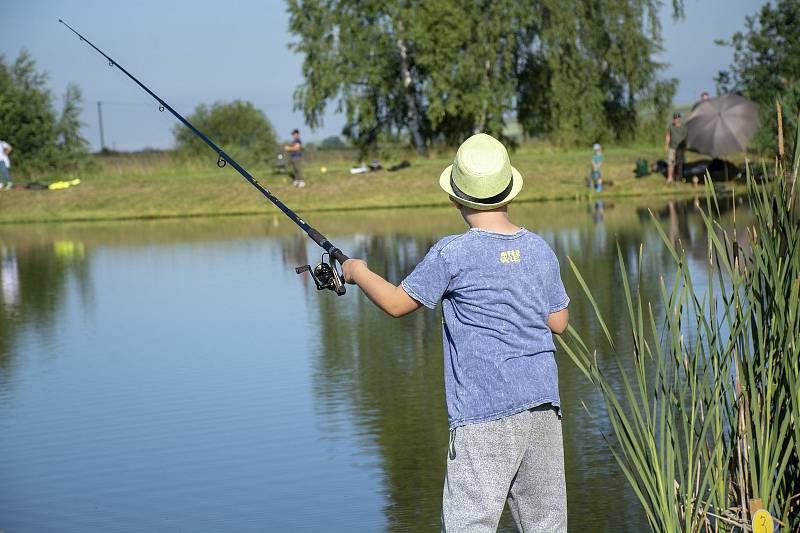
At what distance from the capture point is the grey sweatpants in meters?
4.38

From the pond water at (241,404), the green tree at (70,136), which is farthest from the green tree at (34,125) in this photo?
the pond water at (241,404)

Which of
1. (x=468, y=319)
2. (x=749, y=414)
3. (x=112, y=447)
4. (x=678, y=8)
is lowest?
(x=112, y=447)

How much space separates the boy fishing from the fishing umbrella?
2745cm

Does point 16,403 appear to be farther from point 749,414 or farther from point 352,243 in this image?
point 352,243

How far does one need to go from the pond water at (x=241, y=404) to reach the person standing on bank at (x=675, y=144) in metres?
10.9

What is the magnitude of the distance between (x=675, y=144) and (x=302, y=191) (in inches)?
391

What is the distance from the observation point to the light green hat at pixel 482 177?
4.51 m

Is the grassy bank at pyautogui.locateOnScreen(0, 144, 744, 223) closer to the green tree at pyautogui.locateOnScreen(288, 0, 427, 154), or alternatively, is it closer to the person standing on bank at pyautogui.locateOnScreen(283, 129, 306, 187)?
the person standing on bank at pyautogui.locateOnScreen(283, 129, 306, 187)

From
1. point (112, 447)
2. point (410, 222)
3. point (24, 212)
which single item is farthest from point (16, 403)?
point (24, 212)

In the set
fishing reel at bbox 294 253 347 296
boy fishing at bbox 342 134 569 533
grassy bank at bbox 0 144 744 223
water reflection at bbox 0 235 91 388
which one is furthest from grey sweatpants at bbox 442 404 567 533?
grassy bank at bbox 0 144 744 223

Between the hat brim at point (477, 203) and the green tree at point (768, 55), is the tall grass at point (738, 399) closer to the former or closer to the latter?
the hat brim at point (477, 203)

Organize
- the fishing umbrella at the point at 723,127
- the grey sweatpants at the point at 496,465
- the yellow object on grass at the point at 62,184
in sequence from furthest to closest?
the yellow object on grass at the point at 62,184 < the fishing umbrella at the point at 723,127 < the grey sweatpants at the point at 496,465

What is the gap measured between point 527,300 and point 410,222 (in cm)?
2383

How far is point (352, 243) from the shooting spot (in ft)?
74.9
